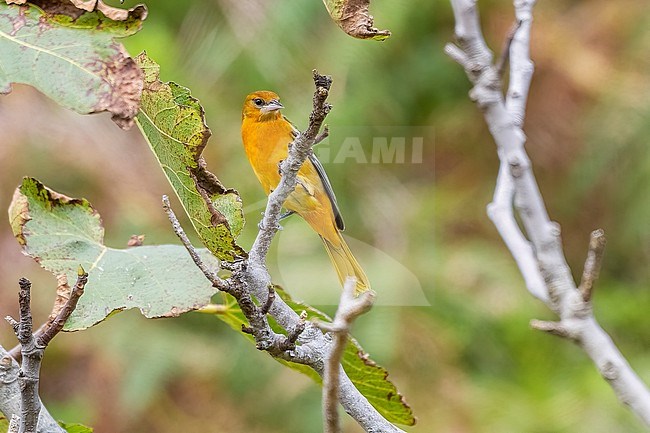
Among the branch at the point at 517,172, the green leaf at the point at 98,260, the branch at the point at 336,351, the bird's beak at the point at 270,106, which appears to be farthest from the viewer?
the bird's beak at the point at 270,106

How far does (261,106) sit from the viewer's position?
3.79 ft

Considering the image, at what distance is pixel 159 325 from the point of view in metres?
2.32

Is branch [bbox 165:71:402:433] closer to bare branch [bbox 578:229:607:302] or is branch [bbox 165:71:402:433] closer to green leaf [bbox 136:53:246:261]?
green leaf [bbox 136:53:246:261]

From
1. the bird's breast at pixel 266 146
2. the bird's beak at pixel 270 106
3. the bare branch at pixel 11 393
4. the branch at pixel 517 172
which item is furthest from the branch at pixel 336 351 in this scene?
the bird's beak at pixel 270 106

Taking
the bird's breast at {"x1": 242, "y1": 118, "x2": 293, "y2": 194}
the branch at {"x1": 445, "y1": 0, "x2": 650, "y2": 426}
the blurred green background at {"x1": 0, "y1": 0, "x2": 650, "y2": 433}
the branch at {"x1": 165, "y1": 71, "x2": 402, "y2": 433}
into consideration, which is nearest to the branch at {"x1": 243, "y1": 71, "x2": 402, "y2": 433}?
the branch at {"x1": 165, "y1": 71, "x2": 402, "y2": 433}

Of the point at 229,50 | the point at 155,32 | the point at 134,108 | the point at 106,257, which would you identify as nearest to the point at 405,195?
the point at 229,50

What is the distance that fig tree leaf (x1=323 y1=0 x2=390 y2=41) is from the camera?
40 cm

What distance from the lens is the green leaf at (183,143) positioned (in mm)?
463

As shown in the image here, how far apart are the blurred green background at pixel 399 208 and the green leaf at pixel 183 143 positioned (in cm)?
146

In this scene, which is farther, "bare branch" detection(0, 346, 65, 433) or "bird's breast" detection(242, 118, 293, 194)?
"bird's breast" detection(242, 118, 293, 194)

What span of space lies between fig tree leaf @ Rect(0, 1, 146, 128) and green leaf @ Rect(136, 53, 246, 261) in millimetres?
57

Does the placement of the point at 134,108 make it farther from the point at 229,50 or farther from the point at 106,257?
the point at 229,50

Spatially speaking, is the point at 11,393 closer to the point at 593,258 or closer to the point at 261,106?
the point at 593,258

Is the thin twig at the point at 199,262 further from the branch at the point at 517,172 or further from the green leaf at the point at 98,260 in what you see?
the branch at the point at 517,172
